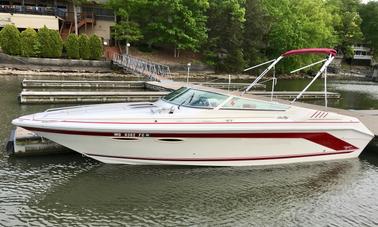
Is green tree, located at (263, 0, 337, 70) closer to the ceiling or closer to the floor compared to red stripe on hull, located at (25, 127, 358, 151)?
closer to the ceiling

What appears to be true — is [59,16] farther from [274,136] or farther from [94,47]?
[274,136]

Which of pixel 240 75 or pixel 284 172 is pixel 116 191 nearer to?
pixel 284 172

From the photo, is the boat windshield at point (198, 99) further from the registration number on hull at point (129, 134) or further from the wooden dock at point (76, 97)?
the wooden dock at point (76, 97)

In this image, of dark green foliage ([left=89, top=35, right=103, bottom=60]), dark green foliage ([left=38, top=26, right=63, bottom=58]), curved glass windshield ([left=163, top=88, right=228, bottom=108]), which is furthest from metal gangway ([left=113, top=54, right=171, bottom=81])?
curved glass windshield ([left=163, top=88, right=228, bottom=108])

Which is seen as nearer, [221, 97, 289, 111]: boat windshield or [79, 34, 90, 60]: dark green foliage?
[221, 97, 289, 111]: boat windshield

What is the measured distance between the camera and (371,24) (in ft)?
258

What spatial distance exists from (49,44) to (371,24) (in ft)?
222

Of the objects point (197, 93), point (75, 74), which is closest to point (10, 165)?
point (197, 93)

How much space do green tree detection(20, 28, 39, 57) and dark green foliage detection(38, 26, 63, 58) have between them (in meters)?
0.44

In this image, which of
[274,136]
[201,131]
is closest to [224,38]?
[274,136]

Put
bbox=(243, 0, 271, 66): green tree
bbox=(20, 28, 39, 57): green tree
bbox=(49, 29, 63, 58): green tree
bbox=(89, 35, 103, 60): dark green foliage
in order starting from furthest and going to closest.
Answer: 1. bbox=(243, 0, 271, 66): green tree
2. bbox=(89, 35, 103, 60): dark green foliage
3. bbox=(49, 29, 63, 58): green tree
4. bbox=(20, 28, 39, 57): green tree

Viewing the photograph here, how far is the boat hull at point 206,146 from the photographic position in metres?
9.25

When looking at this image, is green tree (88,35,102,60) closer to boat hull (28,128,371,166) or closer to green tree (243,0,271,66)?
green tree (243,0,271,66)

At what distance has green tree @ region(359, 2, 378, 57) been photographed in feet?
257
